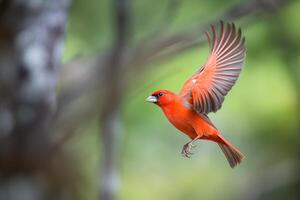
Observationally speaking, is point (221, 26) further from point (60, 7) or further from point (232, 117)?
point (232, 117)

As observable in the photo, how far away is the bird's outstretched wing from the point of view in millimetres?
1579

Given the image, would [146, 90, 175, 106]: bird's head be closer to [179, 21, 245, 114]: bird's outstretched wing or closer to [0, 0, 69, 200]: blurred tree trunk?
[179, 21, 245, 114]: bird's outstretched wing

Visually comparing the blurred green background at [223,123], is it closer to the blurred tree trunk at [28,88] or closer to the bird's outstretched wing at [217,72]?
the blurred tree trunk at [28,88]

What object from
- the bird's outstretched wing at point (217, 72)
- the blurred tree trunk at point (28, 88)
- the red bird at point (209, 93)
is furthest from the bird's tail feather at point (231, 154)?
the blurred tree trunk at point (28, 88)

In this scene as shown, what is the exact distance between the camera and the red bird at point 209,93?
1.58 metres

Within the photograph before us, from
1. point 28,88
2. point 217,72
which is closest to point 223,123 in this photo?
point 28,88

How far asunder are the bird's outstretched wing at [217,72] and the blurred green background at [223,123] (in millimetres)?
3126

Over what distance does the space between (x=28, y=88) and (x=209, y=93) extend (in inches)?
47.8

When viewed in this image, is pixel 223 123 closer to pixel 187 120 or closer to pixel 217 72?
pixel 217 72

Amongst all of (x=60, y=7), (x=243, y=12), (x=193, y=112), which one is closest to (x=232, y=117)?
(x=60, y=7)

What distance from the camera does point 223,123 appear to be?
6215 mm

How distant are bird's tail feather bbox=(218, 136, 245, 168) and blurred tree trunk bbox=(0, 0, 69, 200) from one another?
0.38 metres

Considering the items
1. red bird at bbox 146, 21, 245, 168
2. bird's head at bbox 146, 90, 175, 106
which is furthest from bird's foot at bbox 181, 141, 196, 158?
bird's head at bbox 146, 90, 175, 106

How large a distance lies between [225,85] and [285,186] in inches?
207
